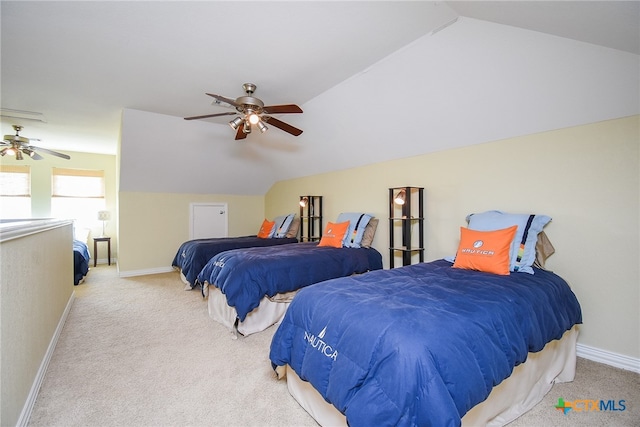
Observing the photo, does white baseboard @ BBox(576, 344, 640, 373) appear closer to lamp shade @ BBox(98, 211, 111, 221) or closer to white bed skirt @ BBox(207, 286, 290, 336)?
white bed skirt @ BBox(207, 286, 290, 336)

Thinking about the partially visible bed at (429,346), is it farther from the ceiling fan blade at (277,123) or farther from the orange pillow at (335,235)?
the ceiling fan blade at (277,123)

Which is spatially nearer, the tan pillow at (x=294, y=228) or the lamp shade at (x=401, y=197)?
the lamp shade at (x=401, y=197)

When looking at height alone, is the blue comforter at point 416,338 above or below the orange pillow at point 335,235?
below

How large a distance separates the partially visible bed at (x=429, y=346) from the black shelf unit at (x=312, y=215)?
9.56 ft

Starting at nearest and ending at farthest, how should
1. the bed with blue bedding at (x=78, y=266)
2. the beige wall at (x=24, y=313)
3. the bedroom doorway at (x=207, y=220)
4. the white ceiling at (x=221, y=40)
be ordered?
1. the beige wall at (x=24, y=313)
2. the white ceiling at (x=221, y=40)
3. the bed with blue bedding at (x=78, y=266)
4. the bedroom doorway at (x=207, y=220)

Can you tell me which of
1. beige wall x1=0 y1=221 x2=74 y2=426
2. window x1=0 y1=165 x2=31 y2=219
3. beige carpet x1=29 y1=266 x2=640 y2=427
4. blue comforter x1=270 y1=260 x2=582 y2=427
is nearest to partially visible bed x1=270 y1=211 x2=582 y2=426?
blue comforter x1=270 y1=260 x2=582 y2=427

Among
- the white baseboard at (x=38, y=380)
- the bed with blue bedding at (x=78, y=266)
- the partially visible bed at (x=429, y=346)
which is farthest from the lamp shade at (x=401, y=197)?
the bed with blue bedding at (x=78, y=266)

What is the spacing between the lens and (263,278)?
276 centimetres

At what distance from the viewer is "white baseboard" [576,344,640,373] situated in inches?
81.2

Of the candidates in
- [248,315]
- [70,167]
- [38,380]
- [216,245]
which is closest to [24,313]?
[38,380]

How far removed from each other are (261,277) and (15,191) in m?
6.08

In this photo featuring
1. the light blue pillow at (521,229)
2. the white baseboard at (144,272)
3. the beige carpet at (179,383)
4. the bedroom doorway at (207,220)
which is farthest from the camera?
the bedroom doorway at (207,220)

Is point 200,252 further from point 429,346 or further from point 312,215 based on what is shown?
point 429,346

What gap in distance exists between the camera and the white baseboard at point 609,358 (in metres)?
2.06
